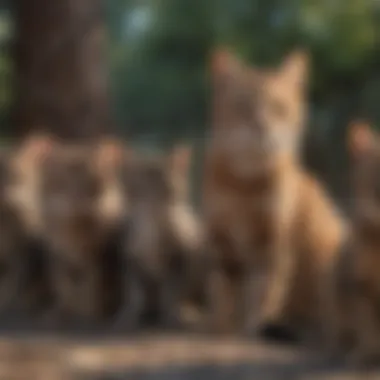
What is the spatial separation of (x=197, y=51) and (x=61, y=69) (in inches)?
13.9

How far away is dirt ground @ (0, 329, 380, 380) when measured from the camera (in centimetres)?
117

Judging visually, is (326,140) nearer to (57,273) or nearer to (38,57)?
(57,273)

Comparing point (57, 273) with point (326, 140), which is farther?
point (57, 273)

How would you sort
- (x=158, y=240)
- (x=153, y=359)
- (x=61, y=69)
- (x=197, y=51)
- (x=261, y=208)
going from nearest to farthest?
(x=153, y=359), (x=261, y=208), (x=158, y=240), (x=197, y=51), (x=61, y=69)

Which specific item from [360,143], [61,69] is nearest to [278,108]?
[360,143]

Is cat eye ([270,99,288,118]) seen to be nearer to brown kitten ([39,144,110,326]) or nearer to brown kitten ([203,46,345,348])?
brown kitten ([203,46,345,348])

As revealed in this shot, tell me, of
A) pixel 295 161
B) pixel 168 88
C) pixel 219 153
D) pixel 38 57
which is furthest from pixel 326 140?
pixel 38 57

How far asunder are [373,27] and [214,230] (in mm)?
483

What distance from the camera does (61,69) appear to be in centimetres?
194

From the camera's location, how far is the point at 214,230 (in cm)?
146

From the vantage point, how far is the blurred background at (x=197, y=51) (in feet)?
5.29

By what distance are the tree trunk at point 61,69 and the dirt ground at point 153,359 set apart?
2.08 feet

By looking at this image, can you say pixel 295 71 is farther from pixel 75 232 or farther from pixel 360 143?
pixel 75 232

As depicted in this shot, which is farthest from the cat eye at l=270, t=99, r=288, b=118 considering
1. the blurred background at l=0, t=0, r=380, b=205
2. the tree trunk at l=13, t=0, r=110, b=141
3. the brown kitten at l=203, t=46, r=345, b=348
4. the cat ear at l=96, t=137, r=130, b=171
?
the tree trunk at l=13, t=0, r=110, b=141
